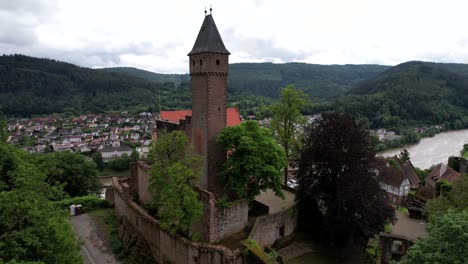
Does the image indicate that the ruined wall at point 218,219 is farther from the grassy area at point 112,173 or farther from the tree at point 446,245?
the grassy area at point 112,173

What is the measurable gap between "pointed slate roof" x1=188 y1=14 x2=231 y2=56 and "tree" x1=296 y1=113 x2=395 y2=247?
29.9 ft

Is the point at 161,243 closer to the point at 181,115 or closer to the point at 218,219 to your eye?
the point at 218,219

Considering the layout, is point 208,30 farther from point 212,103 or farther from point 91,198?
point 91,198

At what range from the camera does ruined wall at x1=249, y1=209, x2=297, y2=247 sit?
20.7 metres

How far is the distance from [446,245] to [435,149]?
269ft

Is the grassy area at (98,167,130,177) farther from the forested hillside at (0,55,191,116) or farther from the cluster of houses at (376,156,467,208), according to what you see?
the forested hillside at (0,55,191,116)

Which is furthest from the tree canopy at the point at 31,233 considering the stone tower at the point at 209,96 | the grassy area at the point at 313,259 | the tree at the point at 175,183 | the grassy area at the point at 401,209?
the grassy area at the point at 401,209

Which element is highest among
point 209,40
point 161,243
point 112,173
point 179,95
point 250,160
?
point 209,40

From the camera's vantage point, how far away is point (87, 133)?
384ft

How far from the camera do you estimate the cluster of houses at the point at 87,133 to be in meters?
91.2

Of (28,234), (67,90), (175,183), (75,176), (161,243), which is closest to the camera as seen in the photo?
(28,234)

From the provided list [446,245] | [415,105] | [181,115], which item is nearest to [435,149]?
[415,105]

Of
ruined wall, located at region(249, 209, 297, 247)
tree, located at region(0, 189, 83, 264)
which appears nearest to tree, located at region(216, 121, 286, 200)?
ruined wall, located at region(249, 209, 297, 247)

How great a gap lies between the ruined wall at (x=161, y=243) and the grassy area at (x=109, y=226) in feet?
1.85
